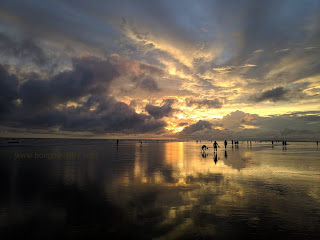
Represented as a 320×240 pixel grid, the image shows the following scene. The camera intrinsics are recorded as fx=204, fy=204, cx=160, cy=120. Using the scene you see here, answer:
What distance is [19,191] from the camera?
43.3 feet

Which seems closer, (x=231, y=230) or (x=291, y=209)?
(x=231, y=230)

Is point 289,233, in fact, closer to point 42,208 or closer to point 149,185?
point 149,185

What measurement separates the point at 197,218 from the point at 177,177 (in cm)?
888

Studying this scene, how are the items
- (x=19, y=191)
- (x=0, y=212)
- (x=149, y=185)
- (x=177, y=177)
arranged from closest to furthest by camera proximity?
(x=0, y=212) < (x=19, y=191) < (x=149, y=185) < (x=177, y=177)

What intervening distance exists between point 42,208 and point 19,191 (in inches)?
176

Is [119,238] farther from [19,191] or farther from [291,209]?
[19,191]

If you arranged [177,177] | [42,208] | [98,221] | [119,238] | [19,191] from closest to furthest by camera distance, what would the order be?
1. [119,238]
2. [98,221]
3. [42,208]
4. [19,191]
5. [177,177]

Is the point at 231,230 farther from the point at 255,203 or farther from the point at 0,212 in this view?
the point at 0,212

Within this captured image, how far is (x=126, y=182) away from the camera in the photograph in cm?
1561

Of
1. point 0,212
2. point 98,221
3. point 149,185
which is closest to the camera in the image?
point 98,221

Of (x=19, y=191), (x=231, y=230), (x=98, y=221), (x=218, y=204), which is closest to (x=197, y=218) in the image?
(x=231, y=230)

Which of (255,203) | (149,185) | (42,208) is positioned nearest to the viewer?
(42,208)

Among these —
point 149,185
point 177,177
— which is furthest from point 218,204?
point 177,177

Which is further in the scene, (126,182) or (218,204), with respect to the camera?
(126,182)
